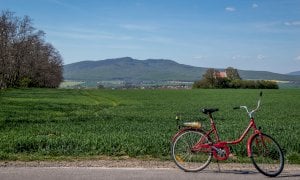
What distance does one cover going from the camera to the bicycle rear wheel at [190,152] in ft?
28.1

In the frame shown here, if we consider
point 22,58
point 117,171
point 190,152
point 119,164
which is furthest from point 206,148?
point 22,58

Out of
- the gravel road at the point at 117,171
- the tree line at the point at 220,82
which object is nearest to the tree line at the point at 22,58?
the tree line at the point at 220,82

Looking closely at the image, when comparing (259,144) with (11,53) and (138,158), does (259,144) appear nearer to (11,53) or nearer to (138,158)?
(138,158)

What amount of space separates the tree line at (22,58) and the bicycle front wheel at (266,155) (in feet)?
226

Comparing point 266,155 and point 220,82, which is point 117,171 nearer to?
point 266,155

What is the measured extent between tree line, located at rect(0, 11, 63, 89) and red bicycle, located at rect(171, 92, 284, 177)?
223 ft

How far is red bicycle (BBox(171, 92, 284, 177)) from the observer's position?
827 cm

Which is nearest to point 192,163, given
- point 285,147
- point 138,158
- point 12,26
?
point 138,158

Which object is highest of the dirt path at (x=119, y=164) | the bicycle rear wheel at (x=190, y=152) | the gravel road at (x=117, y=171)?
the bicycle rear wheel at (x=190, y=152)

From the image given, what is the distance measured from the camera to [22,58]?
267 feet

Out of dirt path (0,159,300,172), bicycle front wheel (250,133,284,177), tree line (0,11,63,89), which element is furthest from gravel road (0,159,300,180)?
tree line (0,11,63,89)

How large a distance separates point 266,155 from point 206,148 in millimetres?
1150

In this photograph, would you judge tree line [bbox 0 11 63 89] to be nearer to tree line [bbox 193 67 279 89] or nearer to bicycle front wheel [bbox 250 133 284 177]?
tree line [bbox 193 67 279 89]

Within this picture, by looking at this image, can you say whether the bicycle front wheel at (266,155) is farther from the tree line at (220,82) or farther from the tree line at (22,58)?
the tree line at (220,82)
